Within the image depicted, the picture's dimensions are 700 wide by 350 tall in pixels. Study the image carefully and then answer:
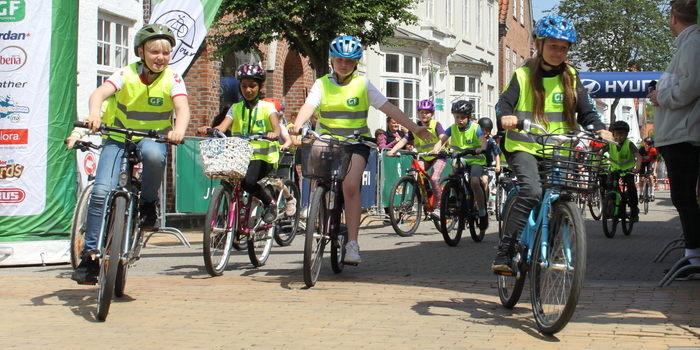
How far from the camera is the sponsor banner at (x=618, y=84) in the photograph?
16.8m

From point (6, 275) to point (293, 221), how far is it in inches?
141

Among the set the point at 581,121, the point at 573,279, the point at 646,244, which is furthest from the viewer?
the point at 646,244

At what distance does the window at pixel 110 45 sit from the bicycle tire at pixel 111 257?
9176mm

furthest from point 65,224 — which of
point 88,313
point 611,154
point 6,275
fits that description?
point 611,154

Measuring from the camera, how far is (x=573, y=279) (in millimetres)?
4898

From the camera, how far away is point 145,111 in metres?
6.77

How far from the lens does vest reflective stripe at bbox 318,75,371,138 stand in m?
7.94

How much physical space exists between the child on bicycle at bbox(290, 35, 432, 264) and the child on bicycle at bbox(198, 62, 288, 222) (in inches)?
38.0

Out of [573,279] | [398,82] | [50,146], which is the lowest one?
[573,279]

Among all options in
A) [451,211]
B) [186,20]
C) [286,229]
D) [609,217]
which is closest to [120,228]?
[286,229]

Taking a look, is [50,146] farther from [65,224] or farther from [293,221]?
[293,221]

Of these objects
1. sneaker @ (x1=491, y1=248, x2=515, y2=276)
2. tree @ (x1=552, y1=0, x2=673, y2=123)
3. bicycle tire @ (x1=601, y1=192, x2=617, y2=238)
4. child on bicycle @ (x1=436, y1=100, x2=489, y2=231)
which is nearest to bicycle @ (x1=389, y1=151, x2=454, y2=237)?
child on bicycle @ (x1=436, y1=100, x2=489, y2=231)

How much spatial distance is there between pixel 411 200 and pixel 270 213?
4562mm

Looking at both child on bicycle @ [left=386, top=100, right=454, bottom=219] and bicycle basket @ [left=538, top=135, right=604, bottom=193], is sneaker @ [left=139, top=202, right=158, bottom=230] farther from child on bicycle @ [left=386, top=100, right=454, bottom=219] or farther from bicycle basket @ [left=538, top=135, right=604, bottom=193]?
child on bicycle @ [left=386, top=100, right=454, bottom=219]
